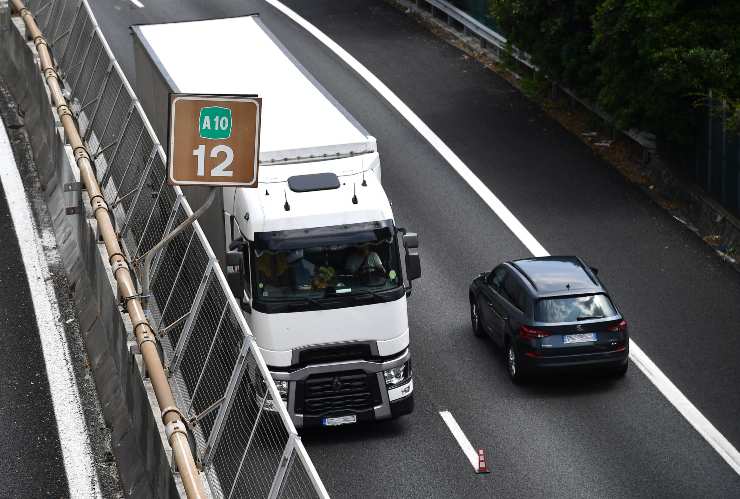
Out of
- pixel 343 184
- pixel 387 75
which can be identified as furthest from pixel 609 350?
pixel 387 75

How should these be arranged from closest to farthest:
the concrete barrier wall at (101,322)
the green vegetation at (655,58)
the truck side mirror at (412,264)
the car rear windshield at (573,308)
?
the concrete barrier wall at (101,322) → the truck side mirror at (412,264) → the car rear windshield at (573,308) → the green vegetation at (655,58)

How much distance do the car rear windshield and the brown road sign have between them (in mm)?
7025

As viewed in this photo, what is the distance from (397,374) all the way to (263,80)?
5.38 metres

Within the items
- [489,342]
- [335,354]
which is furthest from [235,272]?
[489,342]

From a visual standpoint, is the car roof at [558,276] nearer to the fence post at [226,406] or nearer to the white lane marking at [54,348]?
the white lane marking at [54,348]

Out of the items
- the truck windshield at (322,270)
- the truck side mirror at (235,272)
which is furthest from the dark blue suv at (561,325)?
the truck side mirror at (235,272)

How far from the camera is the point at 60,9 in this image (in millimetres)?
25078

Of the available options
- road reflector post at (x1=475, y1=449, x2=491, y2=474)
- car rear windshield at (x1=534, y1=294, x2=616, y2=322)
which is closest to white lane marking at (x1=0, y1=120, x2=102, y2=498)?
road reflector post at (x1=475, y1=449, x2=491, y2=474)

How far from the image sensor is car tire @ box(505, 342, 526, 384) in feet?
67.5

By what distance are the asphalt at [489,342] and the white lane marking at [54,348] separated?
3.63m

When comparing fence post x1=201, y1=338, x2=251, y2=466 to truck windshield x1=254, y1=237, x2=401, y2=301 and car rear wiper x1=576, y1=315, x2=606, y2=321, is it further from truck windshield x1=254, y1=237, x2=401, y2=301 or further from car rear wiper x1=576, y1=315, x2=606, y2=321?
car rear wiper x1=576, y1=315, x2=606, y2=321

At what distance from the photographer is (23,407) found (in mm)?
15750

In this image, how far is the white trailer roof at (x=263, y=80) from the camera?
62.3 ft

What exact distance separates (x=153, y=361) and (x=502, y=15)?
67.1ft
